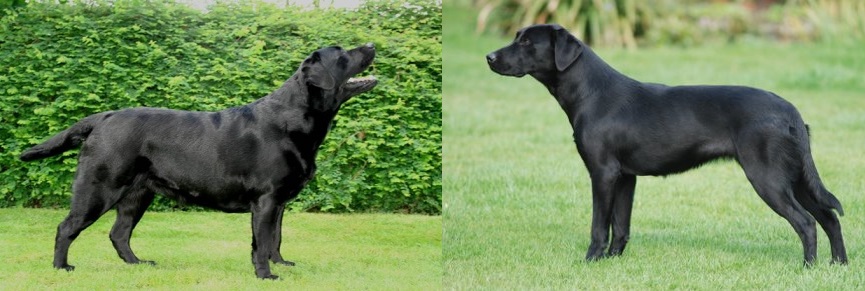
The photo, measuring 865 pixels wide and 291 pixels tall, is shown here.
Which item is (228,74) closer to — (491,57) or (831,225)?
(491,57)

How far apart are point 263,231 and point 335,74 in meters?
0.88

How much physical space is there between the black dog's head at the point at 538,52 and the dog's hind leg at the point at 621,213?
2.52 ft

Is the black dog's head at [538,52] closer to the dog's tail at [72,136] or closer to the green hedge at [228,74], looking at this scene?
the green hedge at [228,74]

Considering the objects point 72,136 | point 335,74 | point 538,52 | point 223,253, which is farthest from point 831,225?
point 72,136

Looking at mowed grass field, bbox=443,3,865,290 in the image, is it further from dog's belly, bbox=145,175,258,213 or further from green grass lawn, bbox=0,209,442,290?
dog's belly, bbox=145,175,258,213

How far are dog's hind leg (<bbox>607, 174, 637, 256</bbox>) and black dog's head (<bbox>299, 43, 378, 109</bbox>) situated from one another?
5.24 feet

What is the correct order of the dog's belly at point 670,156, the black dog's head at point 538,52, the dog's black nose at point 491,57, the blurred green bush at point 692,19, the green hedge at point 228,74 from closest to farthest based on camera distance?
the dog's belly at point 670,156, the black dog's head at point 538,52, the dog's black nose at point 491,57, the green hedge at point 228,74, the blurred green bush at point 692,19

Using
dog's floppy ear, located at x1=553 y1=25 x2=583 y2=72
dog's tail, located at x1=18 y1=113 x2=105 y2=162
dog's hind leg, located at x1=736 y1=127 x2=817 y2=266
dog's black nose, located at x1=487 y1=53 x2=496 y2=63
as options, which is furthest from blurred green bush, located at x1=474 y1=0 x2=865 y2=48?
dog's tail, located at x1=18 y1=113 x2=105 y2=162

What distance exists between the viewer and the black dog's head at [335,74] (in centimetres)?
506

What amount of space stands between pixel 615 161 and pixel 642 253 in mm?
685

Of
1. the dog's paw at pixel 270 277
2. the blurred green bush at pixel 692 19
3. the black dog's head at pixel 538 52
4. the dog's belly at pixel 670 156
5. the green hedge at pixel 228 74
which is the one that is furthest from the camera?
the blurred green bush at pixel 692 19

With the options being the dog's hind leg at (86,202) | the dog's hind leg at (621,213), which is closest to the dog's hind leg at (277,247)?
the dog's hind leg at (86,202)

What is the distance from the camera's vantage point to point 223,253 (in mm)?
6023

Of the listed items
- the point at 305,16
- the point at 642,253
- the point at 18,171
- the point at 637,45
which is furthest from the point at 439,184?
the point at 637,45
